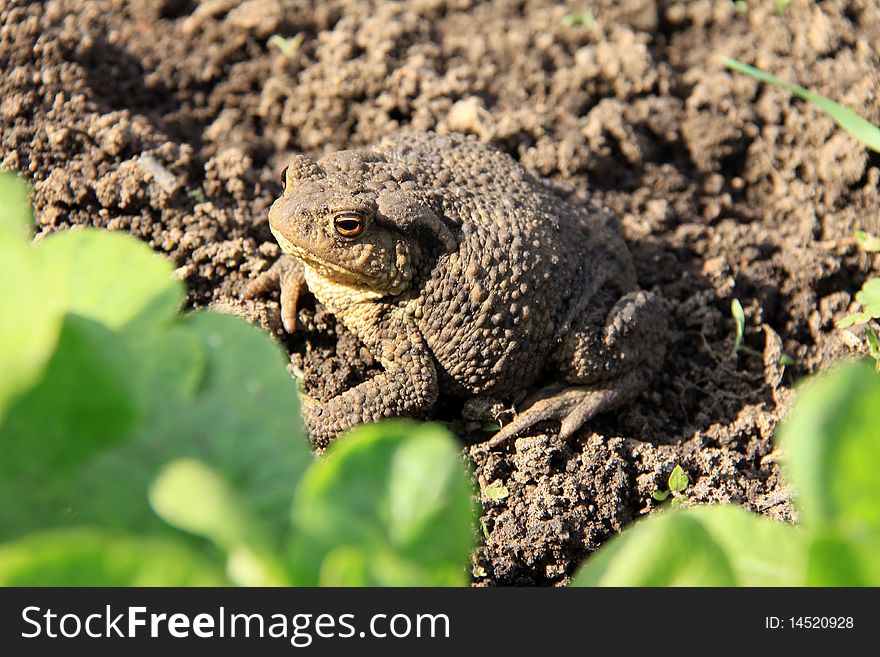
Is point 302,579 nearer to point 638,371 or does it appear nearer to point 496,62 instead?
point 638,371

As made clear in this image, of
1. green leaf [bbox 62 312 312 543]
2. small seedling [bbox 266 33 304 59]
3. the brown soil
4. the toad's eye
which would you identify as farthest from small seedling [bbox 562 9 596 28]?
green leaf [bbox 62 312 312 543]

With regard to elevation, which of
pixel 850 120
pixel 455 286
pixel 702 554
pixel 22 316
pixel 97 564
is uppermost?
pixel 22 316

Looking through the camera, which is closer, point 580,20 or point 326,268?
point 326,268

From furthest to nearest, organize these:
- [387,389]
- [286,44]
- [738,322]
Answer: [286,44] → [738,322] → [387,389]

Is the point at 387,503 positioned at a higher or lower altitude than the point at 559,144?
higher

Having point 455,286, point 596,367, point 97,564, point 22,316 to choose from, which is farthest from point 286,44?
point 97,564

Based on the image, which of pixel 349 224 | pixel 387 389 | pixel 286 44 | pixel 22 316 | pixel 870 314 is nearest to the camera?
pixel 22 316

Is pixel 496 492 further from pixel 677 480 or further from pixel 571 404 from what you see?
pixel 677 480

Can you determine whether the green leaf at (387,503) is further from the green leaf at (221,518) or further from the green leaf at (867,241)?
the green leaf at (867,241)
